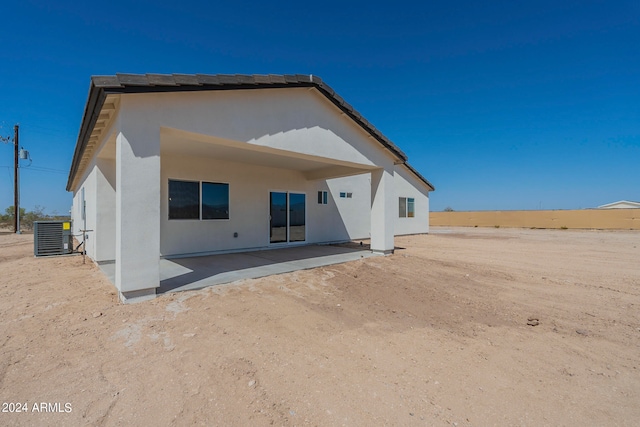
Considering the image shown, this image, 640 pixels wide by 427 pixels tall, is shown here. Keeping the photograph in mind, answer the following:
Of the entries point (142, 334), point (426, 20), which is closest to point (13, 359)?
point (142, 334)

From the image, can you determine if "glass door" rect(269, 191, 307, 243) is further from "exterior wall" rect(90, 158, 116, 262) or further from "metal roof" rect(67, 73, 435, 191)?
"exterior wall" rect(90, 158, 116, 262)

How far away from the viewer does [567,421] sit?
2.02 meters

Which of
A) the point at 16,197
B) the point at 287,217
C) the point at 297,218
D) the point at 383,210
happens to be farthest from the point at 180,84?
the point at 16,197

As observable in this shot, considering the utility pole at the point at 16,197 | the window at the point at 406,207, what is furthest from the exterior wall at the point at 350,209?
the utility pole at the point at 16,197

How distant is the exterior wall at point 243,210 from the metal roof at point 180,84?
8.22 feet

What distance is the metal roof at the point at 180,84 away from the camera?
394cm

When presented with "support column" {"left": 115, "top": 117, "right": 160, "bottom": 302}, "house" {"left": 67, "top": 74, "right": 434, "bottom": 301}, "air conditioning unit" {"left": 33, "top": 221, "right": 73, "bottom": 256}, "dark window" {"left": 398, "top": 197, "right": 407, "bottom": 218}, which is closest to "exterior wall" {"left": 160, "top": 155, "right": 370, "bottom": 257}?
"house" {"left": 67, "top": 74, "right": 434, "bottom": 301}

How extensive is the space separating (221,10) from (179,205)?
617 cm

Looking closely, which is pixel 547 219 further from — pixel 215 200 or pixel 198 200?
pixel 198 200

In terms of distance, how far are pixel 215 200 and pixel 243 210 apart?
977 millimetres

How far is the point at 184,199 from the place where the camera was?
8156mm

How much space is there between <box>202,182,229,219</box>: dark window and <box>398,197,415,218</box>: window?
10695 mm

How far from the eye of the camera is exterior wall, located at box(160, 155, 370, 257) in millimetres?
7957

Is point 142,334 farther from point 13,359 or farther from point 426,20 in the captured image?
point 426,20
